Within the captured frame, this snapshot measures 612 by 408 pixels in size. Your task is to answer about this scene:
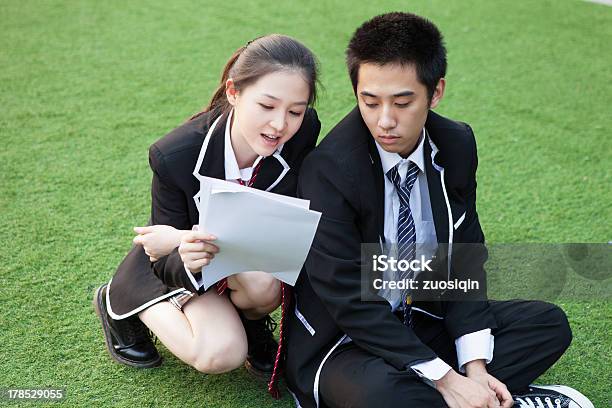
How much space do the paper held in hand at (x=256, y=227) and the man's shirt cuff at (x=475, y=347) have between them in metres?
0.46

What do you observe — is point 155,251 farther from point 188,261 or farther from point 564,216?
point 564,216

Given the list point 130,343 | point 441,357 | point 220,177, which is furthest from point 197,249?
point 441,357

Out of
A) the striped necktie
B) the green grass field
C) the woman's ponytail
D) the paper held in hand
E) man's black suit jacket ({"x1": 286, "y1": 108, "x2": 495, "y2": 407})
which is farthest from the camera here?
the green grass field

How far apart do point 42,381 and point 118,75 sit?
6.85ft

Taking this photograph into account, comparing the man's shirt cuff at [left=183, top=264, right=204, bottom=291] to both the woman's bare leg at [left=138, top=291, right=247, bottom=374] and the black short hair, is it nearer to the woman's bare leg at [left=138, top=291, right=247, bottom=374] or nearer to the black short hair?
the woman's bare leg at [left=138, top=291, right=247, bottom=374]

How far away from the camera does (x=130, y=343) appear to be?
2.20 m

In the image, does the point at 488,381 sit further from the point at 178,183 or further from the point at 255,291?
the point at 178,183

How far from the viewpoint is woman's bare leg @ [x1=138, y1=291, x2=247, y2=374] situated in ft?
6.77

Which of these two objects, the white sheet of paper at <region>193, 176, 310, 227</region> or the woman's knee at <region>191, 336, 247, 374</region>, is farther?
the woman's knee at <region>191, 336, 247, 374</region>

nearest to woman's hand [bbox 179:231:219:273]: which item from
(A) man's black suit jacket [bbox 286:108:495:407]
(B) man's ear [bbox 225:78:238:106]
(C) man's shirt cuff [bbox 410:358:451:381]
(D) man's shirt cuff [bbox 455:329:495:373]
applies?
(A) man's black suit jacket [bbox 286:108:495:407]

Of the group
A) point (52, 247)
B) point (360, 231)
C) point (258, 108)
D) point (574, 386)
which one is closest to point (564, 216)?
point (574, 386)

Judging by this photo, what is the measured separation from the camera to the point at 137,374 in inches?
85.5

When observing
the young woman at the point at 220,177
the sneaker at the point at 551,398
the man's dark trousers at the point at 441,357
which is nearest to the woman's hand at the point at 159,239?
the young woman at the point at 220,177

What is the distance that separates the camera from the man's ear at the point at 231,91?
2055 mm
